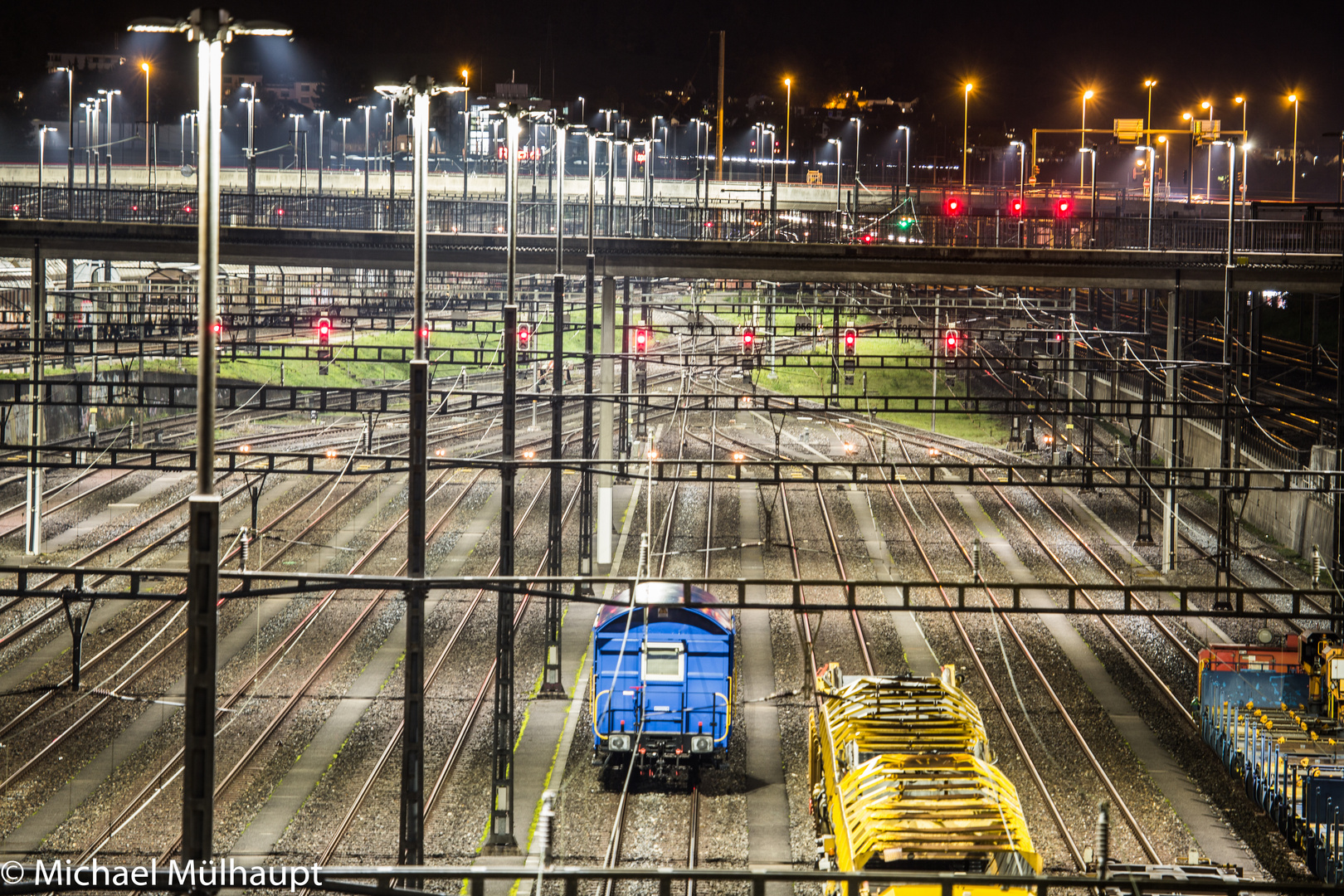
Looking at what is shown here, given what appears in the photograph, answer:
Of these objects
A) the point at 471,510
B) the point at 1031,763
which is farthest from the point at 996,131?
the point at 1031,763

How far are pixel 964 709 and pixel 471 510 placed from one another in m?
24.2

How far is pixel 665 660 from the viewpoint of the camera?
19.9 metres

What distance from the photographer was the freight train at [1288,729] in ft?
56.2

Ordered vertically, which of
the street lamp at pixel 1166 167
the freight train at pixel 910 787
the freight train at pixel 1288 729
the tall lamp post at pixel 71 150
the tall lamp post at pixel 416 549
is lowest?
the freight train at pixel 1288 729

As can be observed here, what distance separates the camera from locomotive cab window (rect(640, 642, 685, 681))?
19859mm

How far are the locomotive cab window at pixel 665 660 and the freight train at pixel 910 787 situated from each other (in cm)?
212

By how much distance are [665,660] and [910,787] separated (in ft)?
20.0

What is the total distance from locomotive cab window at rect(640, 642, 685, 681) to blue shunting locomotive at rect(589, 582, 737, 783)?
0.04ft

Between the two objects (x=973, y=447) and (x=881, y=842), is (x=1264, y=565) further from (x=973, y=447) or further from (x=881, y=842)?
(x=881, y=842)

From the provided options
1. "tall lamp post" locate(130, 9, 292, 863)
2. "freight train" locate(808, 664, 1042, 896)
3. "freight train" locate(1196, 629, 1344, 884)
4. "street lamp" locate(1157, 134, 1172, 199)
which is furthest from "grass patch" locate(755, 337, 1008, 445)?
"tall lamp post" locate(130, 9, 292, 863)

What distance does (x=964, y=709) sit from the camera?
1748 centimetres

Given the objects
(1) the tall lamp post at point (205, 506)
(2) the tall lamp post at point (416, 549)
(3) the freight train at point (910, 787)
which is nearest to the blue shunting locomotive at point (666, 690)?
(3) the freight train at point (910, 787)

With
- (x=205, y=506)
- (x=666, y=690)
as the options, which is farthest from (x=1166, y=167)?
(x=205, y=506)

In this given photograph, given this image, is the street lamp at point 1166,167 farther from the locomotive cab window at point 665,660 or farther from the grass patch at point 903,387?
the locomotive cab window at point 665,660
